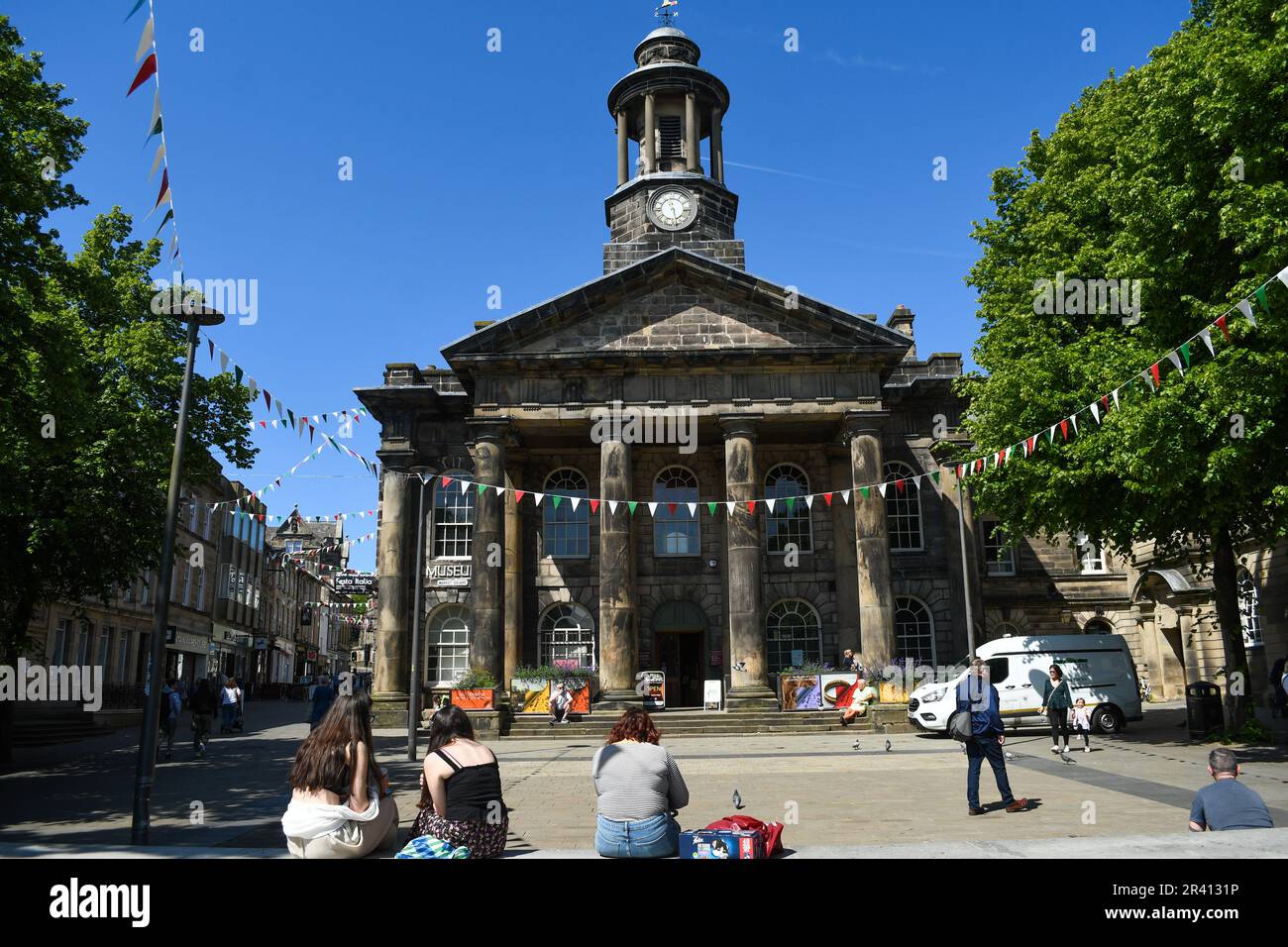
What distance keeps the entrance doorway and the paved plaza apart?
855cm

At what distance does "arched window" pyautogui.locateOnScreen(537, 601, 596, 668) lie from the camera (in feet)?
105

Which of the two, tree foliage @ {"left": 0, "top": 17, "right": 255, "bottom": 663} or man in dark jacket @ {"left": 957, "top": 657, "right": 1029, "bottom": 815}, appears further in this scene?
tree foliage @ {"left": 0, "top": 17, "right": 255, "bottom": 663}

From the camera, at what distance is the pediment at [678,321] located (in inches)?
1120

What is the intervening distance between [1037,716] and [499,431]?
17064 mm

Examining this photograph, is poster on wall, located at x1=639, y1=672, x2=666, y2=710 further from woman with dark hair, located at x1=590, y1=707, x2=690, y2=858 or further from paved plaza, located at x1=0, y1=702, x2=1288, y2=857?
woman with dark hair, located at x1=590, y1=707, x2=690, y2=858

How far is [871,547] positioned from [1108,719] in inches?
299

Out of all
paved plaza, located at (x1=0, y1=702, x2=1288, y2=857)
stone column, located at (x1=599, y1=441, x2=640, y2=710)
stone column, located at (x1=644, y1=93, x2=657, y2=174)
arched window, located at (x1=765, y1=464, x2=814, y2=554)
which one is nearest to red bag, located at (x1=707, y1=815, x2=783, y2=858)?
paved plaza, located at (x1=0, y1=702, x2=1288, y2=857)

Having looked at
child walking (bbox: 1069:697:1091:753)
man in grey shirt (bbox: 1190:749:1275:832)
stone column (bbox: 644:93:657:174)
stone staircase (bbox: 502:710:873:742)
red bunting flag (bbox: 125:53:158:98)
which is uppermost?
stone column (bbox: 644:93:657:174)

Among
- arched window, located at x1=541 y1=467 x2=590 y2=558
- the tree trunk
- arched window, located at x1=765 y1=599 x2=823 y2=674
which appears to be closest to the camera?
the tree trunk

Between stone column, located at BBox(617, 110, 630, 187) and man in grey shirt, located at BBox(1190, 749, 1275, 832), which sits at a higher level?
stone column, located at BBox(617, 110, 630, 187)

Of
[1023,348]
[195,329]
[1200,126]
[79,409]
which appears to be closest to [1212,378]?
[1200,126]

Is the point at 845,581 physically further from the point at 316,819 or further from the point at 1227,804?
the point at 316,819
